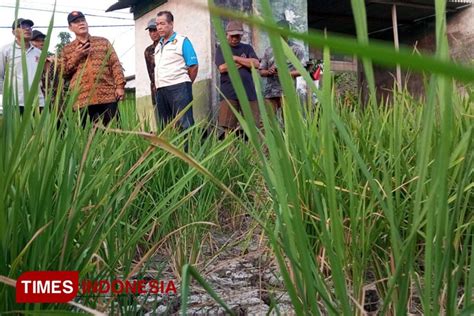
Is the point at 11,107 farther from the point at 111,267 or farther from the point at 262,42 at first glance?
the point at 262,42

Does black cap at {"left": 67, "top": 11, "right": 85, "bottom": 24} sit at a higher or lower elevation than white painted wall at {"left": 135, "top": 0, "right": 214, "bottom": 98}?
lower

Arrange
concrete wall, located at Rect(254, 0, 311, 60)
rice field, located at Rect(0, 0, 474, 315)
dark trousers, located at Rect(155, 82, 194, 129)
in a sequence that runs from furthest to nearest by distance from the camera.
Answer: concrete wall, located at Rect(254, 0, 311, 60), dark trousers, located at Rect(155, 82, 194, 129), rice field, located at Rect(0, 0, 474, 315)

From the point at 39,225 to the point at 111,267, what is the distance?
0.46ft

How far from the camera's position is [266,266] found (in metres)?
1.35

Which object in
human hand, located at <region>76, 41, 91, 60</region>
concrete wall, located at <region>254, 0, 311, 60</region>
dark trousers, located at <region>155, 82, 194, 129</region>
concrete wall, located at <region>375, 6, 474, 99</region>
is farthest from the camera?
concrete wall, located at <region>375, 6, 474, 99</region>

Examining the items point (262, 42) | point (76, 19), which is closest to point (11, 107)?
point (76, 19)

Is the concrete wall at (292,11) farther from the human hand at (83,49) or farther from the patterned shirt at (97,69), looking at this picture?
the human hand at (83,49)

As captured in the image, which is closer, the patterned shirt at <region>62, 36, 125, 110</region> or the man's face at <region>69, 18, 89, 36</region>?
the patterned shirt at <region>62, 36, 125, 110</region>

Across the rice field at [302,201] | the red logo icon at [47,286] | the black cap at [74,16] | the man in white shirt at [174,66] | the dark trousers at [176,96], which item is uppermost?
the black cap at [74,16]

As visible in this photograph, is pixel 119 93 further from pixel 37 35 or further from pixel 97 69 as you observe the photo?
pixel 37 35

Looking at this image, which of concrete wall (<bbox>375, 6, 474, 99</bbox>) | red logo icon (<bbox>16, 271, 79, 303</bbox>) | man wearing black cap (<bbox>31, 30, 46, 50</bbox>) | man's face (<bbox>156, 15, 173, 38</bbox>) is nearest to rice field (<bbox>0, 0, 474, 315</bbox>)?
red logo icon (<bbox>16, 271, 79, 303</bbox>)

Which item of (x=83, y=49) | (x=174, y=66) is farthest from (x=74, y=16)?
(x=174, y=66)

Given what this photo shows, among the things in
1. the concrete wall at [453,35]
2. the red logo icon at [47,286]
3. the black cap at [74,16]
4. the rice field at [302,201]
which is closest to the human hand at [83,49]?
the black cap at [74,16]

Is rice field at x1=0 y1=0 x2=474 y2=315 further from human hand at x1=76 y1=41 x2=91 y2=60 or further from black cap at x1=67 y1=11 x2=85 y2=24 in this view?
black cap at x1=67 y1=11 x2=85 y2=24
